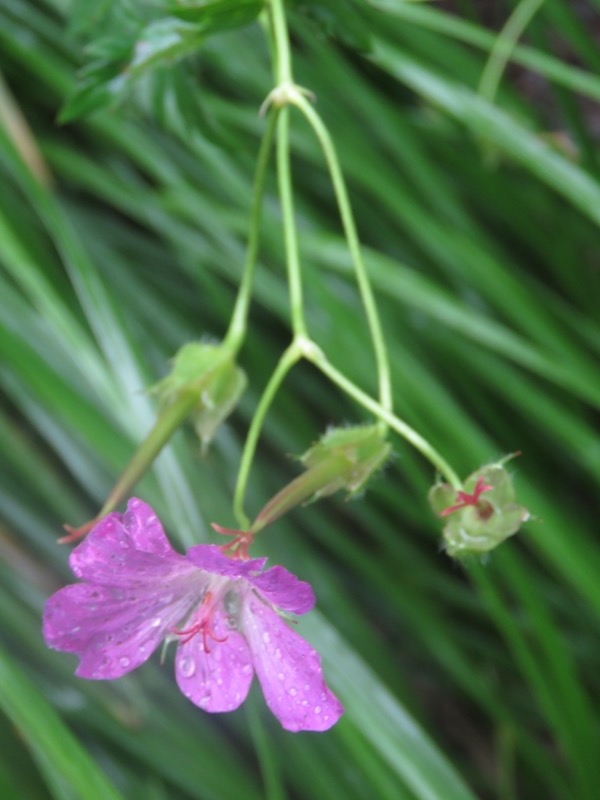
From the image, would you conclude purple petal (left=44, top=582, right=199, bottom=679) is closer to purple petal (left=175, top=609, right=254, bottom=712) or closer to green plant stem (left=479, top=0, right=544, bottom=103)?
purple petal (left=175, top=609, right=254, bottom=712)

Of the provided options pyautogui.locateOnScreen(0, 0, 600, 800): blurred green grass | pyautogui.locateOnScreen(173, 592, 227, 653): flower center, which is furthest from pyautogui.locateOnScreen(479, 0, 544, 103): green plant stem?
pyautogui.locateOnScreen(173, 592, 227, 653): flower center

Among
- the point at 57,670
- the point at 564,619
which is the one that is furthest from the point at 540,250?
the point at 57,670

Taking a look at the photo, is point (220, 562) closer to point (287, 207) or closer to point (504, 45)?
point (287, 207)

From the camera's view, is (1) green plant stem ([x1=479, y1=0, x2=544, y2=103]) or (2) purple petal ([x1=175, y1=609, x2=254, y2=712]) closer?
(2) purple petal ([x1=175, y1=609, x2=254, y2=712])

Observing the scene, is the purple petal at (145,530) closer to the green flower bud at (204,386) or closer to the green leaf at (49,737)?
the green flower bud at (204,386)

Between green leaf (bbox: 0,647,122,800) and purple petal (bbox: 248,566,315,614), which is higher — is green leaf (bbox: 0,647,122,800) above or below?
below
